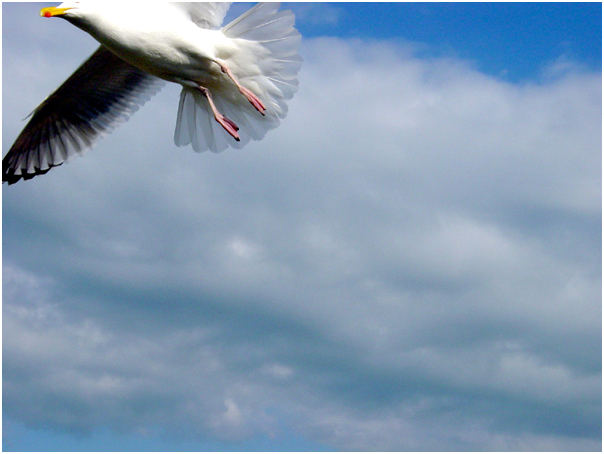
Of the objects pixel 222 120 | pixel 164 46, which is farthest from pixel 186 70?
pixel 222 120

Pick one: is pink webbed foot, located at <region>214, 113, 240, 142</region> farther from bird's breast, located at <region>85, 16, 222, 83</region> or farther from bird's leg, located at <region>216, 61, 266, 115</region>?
bird's breast, located at <region>85, 16, 222, 83</region>

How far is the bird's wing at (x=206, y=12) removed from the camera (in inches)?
252

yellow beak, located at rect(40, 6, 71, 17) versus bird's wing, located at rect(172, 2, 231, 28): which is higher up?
bird's wing, located at rect(172, 2, 231, 28)

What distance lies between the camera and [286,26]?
21.0ft

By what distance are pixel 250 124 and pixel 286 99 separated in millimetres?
417

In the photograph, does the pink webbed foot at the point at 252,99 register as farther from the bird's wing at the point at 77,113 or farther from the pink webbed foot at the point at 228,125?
the bird's wing at the point at 77,113

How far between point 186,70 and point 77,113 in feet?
6.91

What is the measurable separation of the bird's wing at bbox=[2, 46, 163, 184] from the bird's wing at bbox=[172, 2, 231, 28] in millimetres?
1466

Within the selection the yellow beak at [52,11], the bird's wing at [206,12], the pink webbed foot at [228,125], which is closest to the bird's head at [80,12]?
the yellow beak at [52,11]

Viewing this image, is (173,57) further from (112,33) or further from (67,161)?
(67,161)

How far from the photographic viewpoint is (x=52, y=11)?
6145 mm

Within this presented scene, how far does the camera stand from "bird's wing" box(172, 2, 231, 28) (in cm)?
640

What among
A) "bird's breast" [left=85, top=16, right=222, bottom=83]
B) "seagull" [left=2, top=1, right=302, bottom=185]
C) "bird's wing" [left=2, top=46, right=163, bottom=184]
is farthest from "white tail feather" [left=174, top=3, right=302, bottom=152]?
"bird's wing" [left=2, top=46, right=163, bottom=184]

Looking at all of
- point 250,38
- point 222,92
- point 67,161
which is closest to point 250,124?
point 222,92
